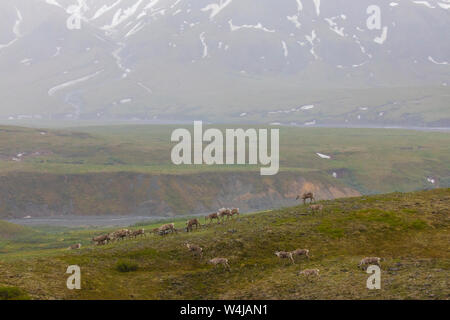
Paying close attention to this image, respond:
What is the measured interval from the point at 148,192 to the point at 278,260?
327ft

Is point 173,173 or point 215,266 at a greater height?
point 173,173

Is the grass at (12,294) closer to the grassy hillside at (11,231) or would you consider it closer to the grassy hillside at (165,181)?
the grassy hillside at (11,231)

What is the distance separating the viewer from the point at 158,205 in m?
135

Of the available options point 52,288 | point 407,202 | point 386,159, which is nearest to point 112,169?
point 386,159

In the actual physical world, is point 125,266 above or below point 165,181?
below

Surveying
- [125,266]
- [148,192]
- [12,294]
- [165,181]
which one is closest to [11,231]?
[148,192]

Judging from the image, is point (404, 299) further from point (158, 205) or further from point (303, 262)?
point (158, 205)

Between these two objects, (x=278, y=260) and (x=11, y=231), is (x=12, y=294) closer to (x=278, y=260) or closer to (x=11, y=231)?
(x=278, y=260)

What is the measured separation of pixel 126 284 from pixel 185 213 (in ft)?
309

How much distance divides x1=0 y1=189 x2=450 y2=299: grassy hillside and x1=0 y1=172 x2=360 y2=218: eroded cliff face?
270ft

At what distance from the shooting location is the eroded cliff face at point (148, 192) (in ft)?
433

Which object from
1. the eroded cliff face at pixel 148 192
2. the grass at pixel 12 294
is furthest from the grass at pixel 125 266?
the eroded cliff face at pixel 148 192

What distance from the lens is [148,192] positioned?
139625 mm
